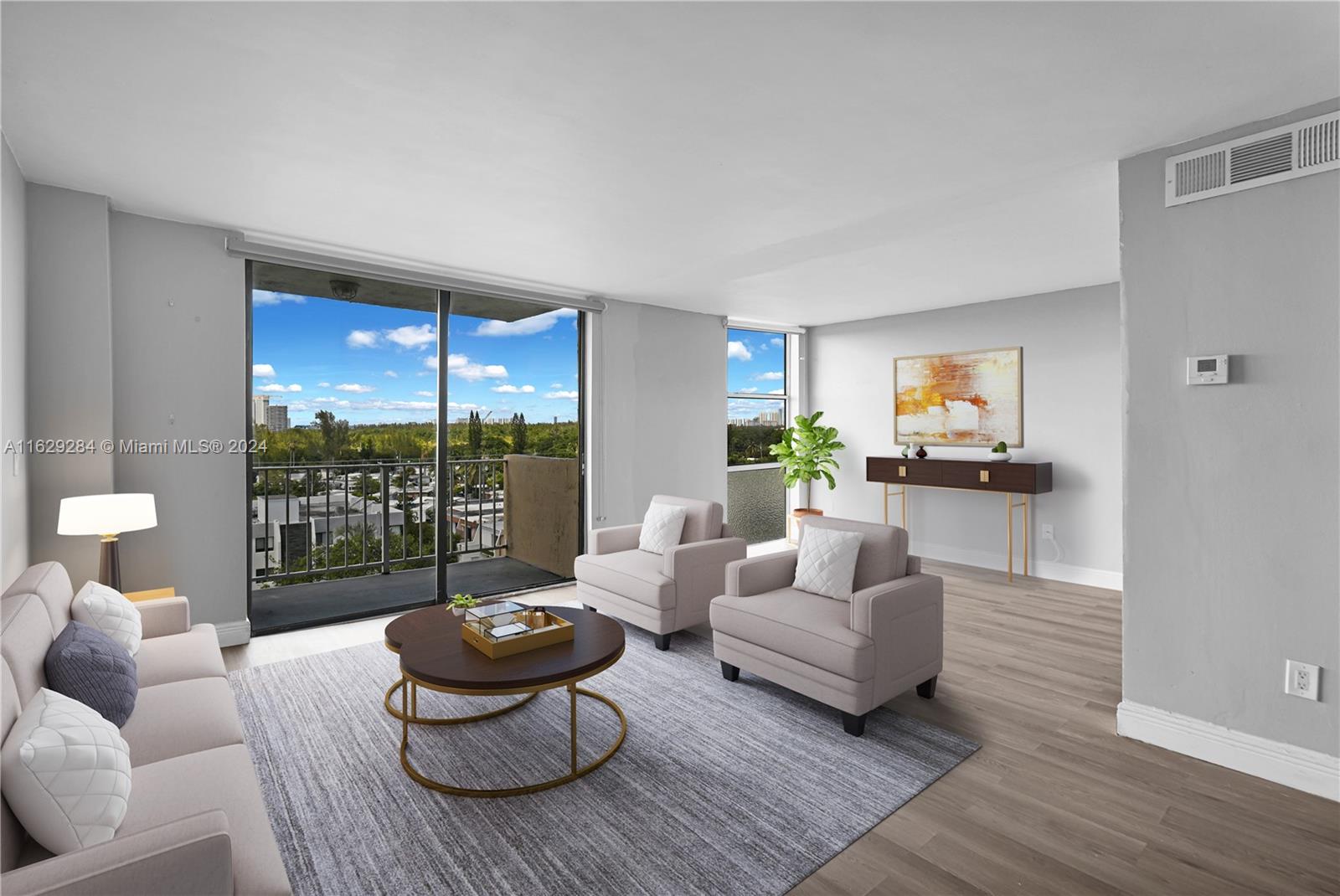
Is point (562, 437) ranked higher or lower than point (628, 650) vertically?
higher

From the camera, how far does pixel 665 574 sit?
4.05 m

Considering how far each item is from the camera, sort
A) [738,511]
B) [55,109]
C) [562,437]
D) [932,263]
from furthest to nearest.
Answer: [738,511], [562,437], [932,263], [55,109]

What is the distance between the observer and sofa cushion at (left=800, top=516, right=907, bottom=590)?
3307 mm

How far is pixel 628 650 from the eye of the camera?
3957 millimetres

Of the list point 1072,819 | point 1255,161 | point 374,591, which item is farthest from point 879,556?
point 374,591

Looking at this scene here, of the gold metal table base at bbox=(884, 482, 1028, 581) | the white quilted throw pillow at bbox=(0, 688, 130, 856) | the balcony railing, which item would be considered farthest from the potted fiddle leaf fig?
the white quilted throw pillow at bbox=(0, 688, 130, 856)

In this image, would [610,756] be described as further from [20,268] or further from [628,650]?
[20,268]

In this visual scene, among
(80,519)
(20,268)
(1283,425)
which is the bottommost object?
(80,519)

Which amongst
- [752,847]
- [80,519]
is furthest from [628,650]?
[80,519]

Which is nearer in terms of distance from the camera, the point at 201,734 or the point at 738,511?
the point at 201,734

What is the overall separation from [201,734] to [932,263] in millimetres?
4829

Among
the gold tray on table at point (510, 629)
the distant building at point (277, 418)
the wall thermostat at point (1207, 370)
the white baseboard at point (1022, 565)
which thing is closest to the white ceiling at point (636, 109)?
the wall thermostat at point (1207, 370)

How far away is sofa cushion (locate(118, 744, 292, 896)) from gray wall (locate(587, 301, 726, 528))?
4018 millimetres

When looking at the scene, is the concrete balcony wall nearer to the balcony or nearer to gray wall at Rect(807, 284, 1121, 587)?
the balcony
